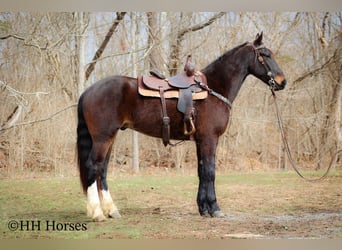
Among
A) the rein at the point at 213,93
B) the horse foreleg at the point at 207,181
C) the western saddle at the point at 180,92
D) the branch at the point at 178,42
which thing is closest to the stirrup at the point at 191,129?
the western saddle at the point at 180,92

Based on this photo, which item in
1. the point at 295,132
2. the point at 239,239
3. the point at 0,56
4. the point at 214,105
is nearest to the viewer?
the point at 239,239

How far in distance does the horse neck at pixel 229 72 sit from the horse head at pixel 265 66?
0.10 m

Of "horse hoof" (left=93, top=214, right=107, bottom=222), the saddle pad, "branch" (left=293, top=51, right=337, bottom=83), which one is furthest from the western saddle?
"branch" (left=293, top=51, right=337, bottom=83)

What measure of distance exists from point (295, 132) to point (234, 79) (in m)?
1.38

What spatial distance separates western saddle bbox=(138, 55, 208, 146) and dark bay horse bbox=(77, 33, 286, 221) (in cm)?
5

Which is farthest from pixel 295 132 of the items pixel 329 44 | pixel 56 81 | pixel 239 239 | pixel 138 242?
pixel 56 81

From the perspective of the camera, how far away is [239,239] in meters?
4.44

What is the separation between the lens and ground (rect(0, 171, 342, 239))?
14.8ft

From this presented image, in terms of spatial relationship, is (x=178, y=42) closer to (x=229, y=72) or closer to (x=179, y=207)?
(x=229, y=72)

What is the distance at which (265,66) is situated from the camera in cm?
492

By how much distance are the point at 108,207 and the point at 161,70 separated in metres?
1.84

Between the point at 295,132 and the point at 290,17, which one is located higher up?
the point at 290,17

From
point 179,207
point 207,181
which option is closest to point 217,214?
point 207,181

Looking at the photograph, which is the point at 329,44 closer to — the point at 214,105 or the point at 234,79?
the point at 234,79
